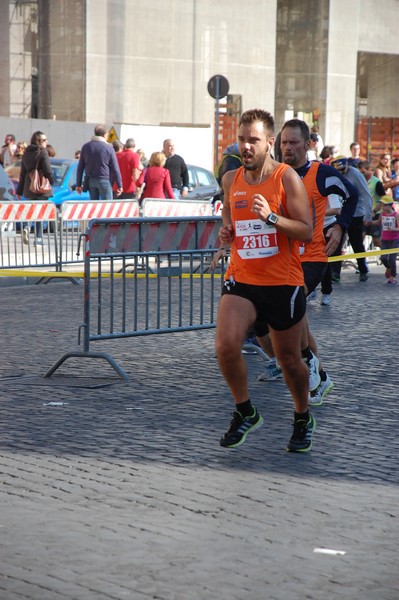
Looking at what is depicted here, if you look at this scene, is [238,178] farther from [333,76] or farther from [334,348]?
[333,76]

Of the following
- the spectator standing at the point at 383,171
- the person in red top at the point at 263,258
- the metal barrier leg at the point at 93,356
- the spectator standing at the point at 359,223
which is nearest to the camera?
the person in red top at the point at 263,258

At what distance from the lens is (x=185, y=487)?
570 cm

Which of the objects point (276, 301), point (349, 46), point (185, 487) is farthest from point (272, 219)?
point (349, 46)

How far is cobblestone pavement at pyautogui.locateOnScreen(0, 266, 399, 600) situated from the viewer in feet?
14.4

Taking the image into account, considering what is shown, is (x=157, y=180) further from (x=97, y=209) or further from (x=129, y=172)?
(x=97, y=209)

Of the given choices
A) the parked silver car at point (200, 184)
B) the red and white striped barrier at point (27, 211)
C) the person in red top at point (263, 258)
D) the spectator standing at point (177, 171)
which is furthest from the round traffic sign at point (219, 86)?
the person in red top at point (263, 258)

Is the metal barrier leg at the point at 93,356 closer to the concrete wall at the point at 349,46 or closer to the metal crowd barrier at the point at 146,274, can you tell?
the metal crowd barrier at the point at 146,274

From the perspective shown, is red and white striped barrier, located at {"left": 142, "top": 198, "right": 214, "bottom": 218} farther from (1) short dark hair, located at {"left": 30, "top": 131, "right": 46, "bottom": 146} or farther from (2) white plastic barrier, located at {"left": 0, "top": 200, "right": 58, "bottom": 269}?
(1) short dark hair, located at {"left": 30, "top": 131, "right": 46, "bottom": 146}

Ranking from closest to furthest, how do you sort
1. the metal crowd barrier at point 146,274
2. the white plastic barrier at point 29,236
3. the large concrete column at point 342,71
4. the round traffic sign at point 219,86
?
the metal crowd barrier at point 146,274 → the white plastic barrier at point 29,236 → the round traffic sign at point 219,86 → the large concrete column at point 342,71

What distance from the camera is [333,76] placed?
43.0 metres

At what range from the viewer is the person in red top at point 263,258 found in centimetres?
A: 633

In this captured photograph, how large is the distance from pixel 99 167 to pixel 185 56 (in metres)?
20.8

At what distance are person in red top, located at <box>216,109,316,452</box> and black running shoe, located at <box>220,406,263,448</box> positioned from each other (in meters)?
0.26

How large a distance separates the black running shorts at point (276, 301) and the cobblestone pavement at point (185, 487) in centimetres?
69
